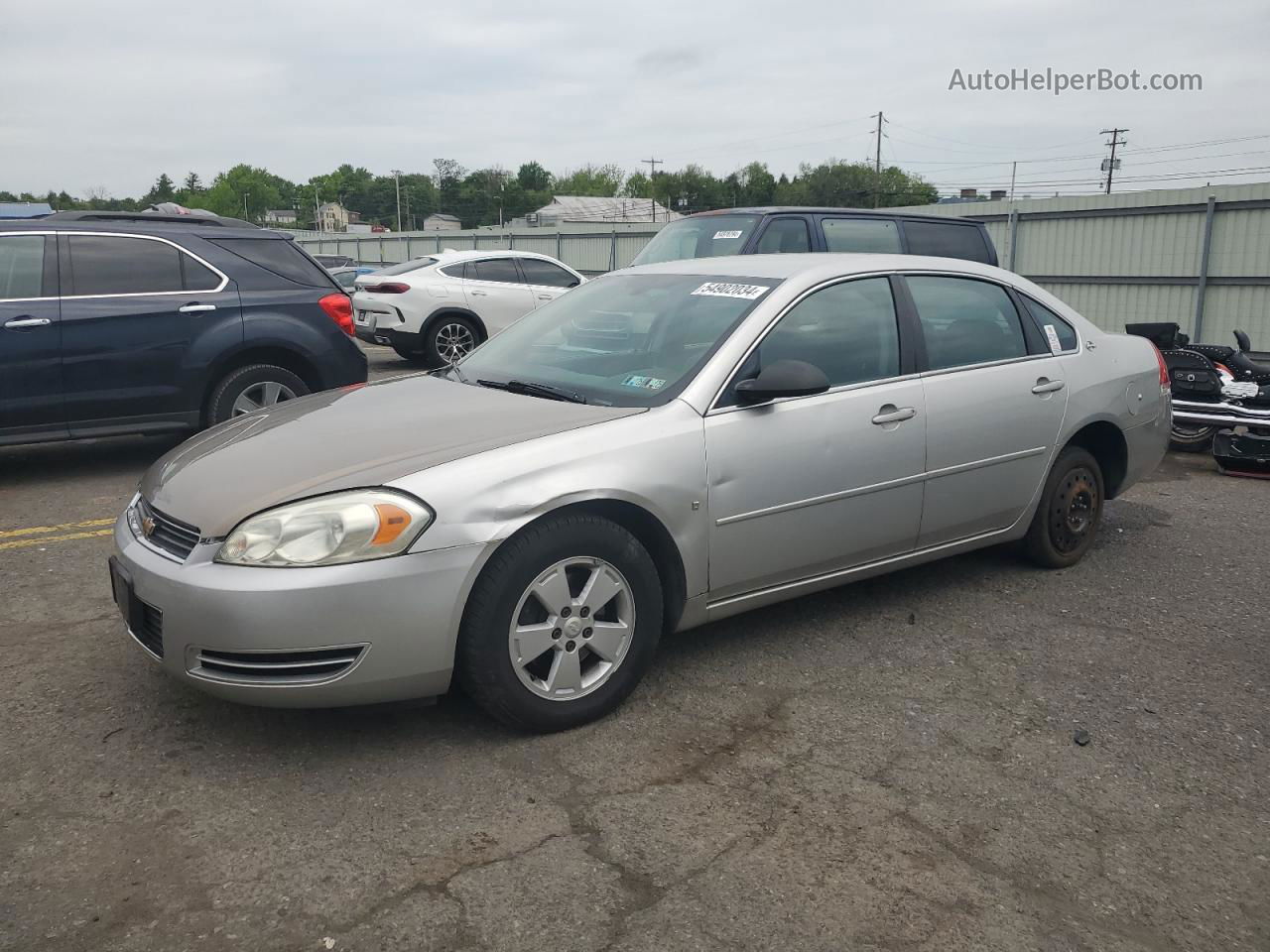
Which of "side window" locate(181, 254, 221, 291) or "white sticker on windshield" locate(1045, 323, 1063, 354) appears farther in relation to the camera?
"side window" locate(181, 254, 221, 291)

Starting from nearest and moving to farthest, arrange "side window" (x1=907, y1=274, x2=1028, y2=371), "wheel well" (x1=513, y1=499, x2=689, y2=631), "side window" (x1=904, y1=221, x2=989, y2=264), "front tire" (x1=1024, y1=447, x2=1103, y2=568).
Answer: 1. "wheel well" (x1=513, y1=499, x2=689, y2=631)
2. "side window" (x1=907, y1=274, x2=1028, y2=371)
3. "front tire" (x1=1024, y1=447, x2=1103, y2=568)
4. "side window" (x1=904, y1=221, x2=989, y2=264)

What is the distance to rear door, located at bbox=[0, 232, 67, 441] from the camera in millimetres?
6664

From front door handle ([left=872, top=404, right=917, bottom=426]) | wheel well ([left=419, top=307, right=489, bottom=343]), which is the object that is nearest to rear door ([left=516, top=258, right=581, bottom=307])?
wheel well ([left=419, top=307, right=489, bottom=343])

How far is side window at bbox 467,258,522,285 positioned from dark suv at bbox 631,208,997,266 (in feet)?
14.1

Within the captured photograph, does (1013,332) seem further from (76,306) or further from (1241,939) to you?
(76,306)

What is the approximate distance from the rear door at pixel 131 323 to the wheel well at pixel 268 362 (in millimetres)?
188

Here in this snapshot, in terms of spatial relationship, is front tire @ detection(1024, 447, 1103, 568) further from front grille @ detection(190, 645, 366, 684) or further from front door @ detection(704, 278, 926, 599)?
front grille @ detection(190, 645, 366, 684)

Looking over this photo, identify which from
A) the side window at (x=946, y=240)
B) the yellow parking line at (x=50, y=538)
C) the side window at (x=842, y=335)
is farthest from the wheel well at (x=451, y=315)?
the side window at (x=842, y=335)

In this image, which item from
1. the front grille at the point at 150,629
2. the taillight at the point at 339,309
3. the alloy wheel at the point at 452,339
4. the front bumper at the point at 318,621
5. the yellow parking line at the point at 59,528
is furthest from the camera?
the alloy wheel at the point at 452,339

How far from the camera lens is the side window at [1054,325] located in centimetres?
509

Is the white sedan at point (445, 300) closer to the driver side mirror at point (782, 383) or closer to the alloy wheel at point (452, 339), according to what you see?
the alloy wheel at point (452, 339)

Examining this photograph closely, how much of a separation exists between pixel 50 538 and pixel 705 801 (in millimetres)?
4227

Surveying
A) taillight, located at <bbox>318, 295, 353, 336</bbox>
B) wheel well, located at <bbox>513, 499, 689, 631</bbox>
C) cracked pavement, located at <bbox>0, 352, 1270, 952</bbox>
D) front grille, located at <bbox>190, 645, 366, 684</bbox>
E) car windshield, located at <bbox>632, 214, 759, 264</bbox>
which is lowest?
cracked pavement, located at <bbox>0, 352, 1270, 952</bbox>

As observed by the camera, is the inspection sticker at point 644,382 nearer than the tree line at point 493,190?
Yes
